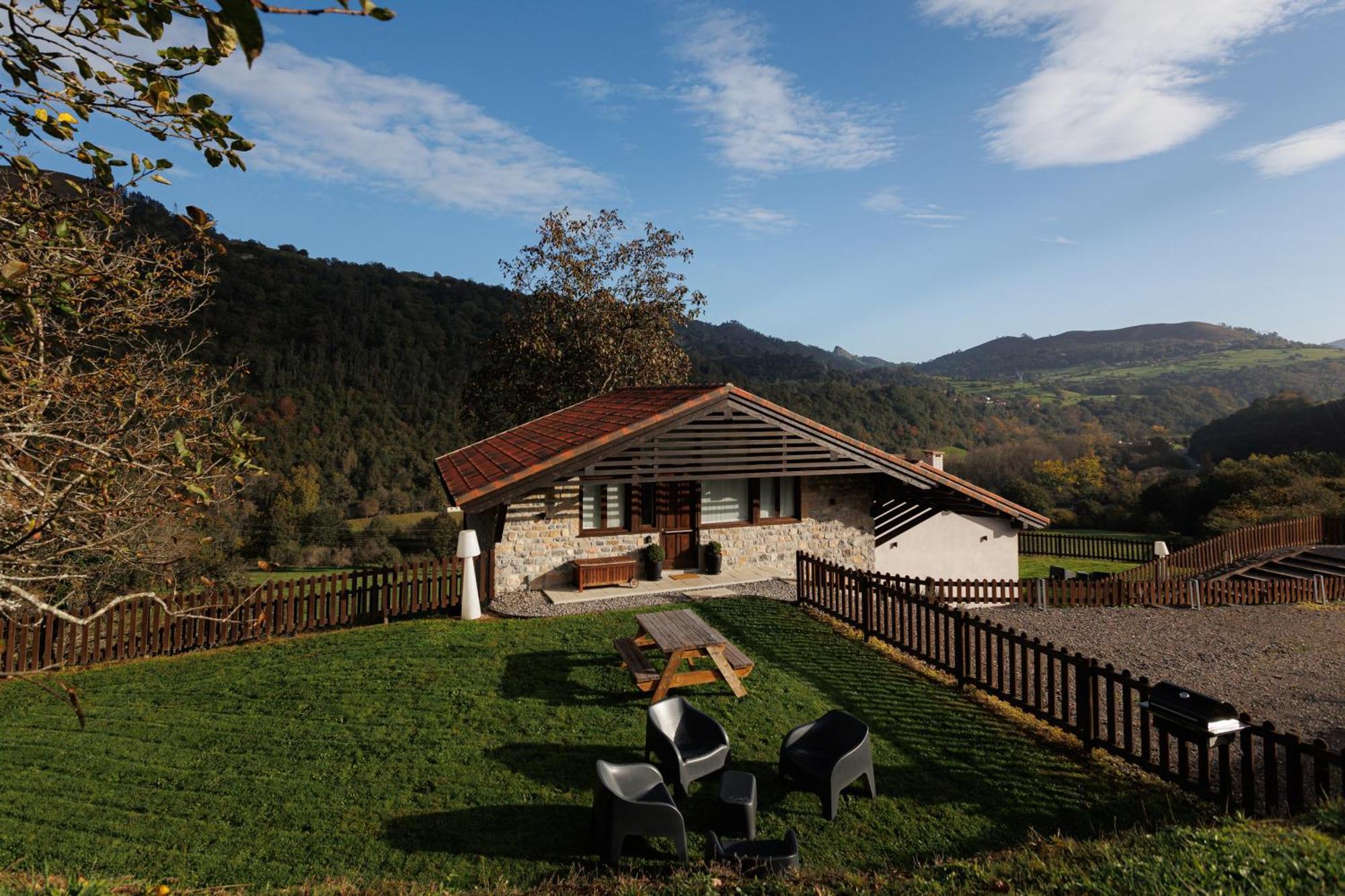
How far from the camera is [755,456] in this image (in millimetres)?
14234

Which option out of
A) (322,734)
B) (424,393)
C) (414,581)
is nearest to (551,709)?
(322,734)

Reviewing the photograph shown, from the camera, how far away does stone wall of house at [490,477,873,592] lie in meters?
13.7

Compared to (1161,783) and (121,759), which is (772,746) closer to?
(1161,783)

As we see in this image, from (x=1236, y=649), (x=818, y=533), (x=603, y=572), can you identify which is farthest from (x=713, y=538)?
(x=1236, y=649)

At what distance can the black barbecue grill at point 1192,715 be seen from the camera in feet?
18.7

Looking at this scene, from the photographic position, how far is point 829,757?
6059 mm

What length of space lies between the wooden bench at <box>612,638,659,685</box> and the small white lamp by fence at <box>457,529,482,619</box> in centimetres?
396

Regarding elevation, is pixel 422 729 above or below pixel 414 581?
below

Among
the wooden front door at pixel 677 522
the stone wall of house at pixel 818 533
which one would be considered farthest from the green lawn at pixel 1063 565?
the wooden front door at pixel 677 522

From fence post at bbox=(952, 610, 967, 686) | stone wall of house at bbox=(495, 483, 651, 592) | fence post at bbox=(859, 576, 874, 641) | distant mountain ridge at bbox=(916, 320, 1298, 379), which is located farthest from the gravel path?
distant mountain ridge at bbox=(916, 320, 1298, 379)

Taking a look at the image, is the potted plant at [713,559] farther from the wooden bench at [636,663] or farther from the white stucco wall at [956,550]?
the white stucco wall at [956,550]

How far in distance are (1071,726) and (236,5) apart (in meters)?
8.63

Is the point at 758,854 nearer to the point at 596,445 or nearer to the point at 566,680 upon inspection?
the point at 566,680

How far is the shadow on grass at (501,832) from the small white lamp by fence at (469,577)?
6384 mm
